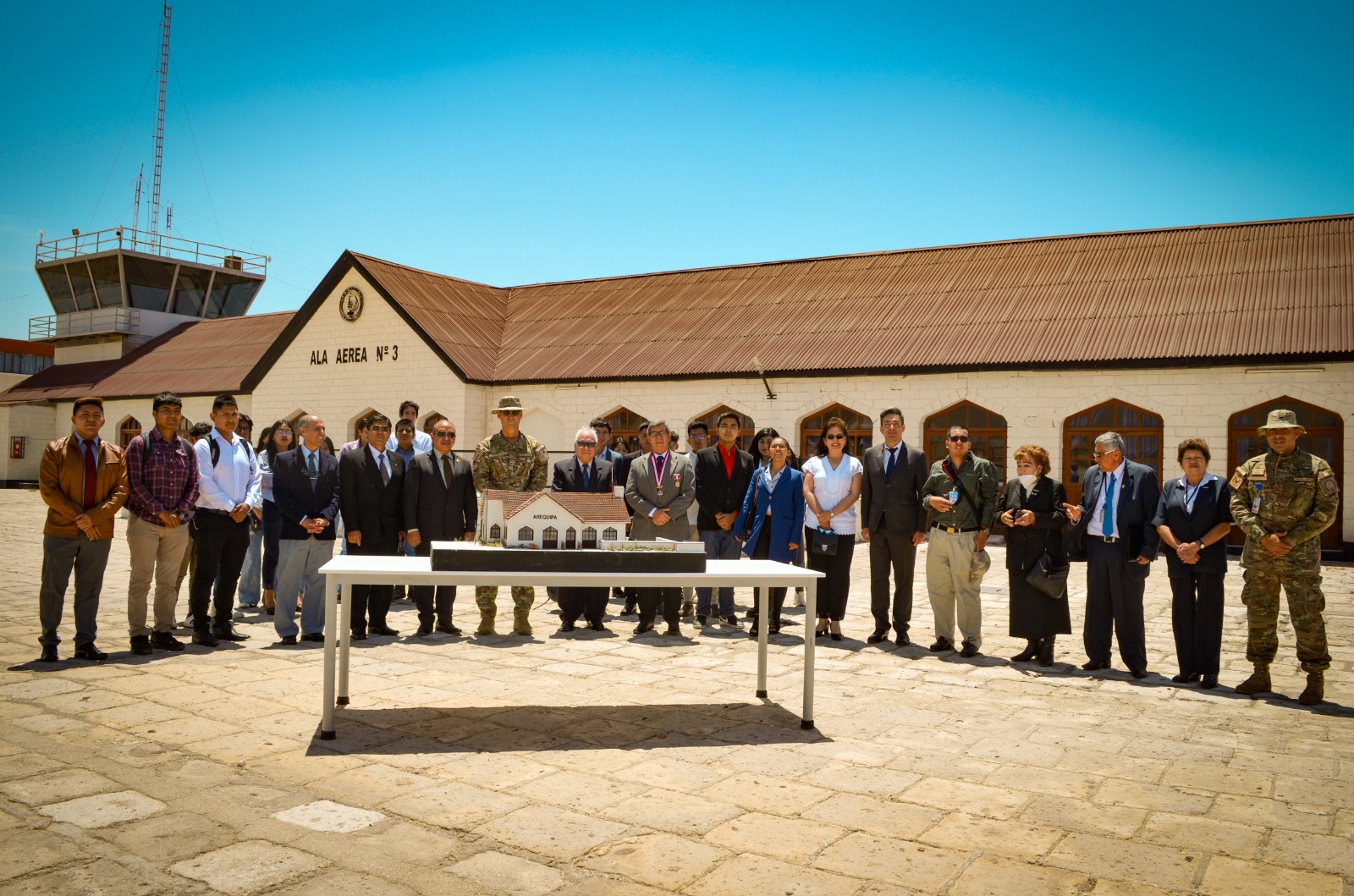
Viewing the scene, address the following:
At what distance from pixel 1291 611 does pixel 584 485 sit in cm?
601

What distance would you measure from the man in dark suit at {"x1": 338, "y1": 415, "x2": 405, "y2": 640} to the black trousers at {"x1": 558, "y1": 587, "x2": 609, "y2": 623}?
5.22 ft

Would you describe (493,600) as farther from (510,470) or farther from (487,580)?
(487,580)

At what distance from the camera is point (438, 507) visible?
30.5 ft

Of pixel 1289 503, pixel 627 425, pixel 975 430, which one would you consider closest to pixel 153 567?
pixel 1289 503

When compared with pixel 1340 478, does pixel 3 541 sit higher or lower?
lower

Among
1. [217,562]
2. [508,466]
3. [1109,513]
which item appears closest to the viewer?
[1109,513]

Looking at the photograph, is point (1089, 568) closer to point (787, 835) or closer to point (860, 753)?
point (860, 753)

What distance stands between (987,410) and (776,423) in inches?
187

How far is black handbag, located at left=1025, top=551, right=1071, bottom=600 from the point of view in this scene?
8.05 m

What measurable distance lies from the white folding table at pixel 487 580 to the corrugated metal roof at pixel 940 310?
15642 millimetres

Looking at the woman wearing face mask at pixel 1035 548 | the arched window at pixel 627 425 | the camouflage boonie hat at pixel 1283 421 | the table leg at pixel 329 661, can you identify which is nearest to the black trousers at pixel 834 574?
the woman wearing face mask at pixel 1035 548

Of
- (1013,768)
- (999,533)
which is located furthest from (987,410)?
(1013,768)

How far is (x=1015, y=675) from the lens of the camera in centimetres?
778

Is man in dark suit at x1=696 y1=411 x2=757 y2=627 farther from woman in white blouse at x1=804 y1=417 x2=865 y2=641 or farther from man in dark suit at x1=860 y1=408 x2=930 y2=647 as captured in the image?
man in dark suit at x1=860 y1=408 x2=930 y2=647
